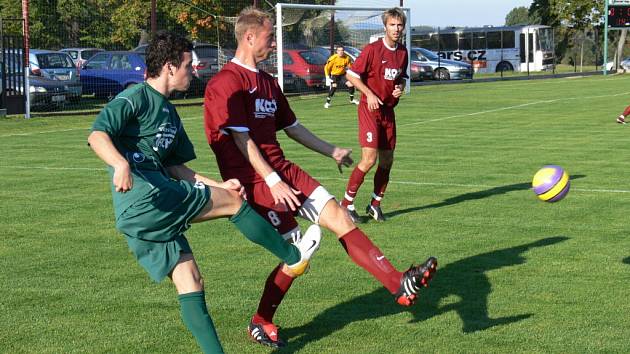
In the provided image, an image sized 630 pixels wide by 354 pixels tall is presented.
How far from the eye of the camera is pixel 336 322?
21.3 ft

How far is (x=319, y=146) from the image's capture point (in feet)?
20.7

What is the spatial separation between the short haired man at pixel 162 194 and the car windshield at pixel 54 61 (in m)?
25.6

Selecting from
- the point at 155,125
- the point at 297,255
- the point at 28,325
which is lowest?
the point at 28,325

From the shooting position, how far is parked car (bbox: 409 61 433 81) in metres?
50.4

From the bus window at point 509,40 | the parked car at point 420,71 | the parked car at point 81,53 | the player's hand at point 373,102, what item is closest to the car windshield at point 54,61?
the parked car at point 81,53

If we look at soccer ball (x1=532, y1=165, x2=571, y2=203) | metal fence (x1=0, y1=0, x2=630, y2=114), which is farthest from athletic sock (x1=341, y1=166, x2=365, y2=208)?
metal fence (x1=0, y1=0, x2=630, y2=114)

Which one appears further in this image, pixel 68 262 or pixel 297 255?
pixel 68 262

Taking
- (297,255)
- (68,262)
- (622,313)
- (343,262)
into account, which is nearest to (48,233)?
(68,262)

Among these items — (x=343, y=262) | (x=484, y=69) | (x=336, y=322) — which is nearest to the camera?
(x=336, y=322)

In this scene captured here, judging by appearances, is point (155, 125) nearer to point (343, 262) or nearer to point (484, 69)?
point (343, 262)

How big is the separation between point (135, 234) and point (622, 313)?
3.49 meters

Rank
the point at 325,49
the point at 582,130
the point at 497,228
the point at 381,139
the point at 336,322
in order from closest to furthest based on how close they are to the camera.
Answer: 1. the point at 336,322
2. the point at 497,228
3. the point at 381,139
4. the point at 582,130
5. the point at 325,49

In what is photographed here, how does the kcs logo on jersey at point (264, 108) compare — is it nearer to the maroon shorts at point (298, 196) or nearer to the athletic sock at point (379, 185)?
Result: the maroon shorts at point (298, 196)

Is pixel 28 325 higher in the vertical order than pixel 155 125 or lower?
lower
